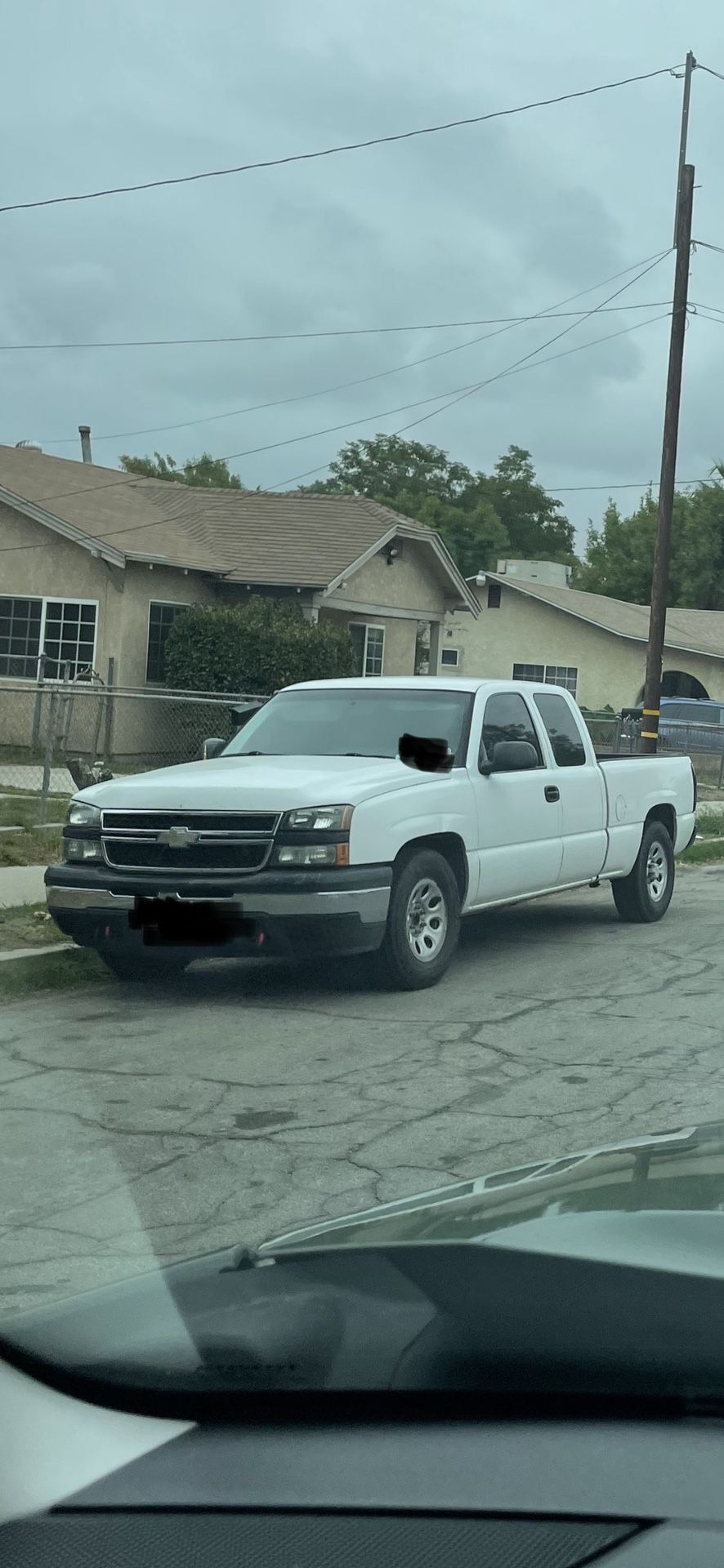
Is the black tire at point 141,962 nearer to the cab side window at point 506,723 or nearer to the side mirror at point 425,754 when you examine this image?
the side mirror at point 425,754

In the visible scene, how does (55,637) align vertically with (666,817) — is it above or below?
above

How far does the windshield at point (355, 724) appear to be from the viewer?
30.1 ft

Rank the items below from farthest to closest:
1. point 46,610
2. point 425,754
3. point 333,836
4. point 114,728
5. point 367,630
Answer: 1. point 367,630
2. point 46,610
3. point 114,728
4. point 425,754
5. point 333,836

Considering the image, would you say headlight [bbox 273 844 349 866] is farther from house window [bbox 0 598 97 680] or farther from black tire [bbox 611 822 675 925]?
house window [bbox 0 598 97 680]

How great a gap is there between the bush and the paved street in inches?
575

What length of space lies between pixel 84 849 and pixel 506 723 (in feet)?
9.68

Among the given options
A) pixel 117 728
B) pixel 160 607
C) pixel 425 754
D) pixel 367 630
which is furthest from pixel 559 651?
pixel 425 754

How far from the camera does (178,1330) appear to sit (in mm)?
1711

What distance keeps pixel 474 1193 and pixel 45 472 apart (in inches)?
1066

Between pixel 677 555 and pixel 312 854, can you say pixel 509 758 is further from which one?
pixel 677 555

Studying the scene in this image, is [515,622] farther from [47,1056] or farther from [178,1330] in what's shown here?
[178,1330]

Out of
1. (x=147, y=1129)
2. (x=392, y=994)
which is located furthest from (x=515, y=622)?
(x=147, y=1129)

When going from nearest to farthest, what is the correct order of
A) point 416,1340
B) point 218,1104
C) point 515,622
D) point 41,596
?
point 416,1340
point 218,1104
point 41,596
point 515,622

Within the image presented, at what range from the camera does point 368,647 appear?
28812 mm
